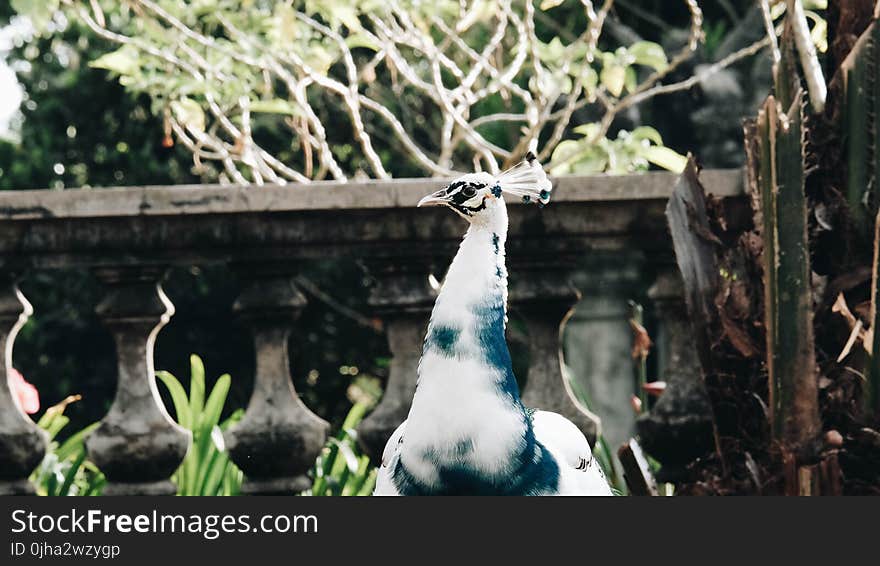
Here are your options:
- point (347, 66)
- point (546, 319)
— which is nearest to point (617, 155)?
point (347, 66)

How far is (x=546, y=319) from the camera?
3256mm

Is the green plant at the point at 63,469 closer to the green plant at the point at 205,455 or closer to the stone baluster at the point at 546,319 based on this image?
the green plant at the point at 205,455

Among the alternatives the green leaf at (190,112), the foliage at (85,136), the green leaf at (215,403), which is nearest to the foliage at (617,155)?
the green leaf at (190,112)

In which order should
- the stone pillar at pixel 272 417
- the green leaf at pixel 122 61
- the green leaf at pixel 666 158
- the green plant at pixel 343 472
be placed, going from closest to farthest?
the stone pillar at pixel 272 417, the green plant at pixel 343 472, the green leaf at pixel 666 158, the green leaf at pixel 122 61

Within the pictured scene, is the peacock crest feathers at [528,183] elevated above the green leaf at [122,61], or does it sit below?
below

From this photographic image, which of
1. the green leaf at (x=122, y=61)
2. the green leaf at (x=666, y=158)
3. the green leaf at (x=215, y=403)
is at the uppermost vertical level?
the green leaf at (x=122, y=61)

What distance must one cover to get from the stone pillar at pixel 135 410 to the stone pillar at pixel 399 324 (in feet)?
1.74

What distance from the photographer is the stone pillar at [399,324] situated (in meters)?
3.19

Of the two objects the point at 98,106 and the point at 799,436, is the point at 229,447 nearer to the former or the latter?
the point at 799,436

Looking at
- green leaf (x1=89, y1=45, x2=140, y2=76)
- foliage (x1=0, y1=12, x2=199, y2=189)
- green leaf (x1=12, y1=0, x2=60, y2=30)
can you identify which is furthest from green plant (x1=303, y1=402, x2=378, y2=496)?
foliage (x1=0, y1=12, x2=199, y2=189)

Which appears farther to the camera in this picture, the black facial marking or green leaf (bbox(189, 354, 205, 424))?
green leaf (bbox(189, 354, 205, 424))

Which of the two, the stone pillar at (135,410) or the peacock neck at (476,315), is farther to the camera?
the stone pillar at (135,410)

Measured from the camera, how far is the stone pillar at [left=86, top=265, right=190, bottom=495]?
318 cm

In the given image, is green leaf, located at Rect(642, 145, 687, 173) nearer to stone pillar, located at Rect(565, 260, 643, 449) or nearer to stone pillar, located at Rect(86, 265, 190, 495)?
stone pillar, located at Rect(565, 260, 643, 449)
